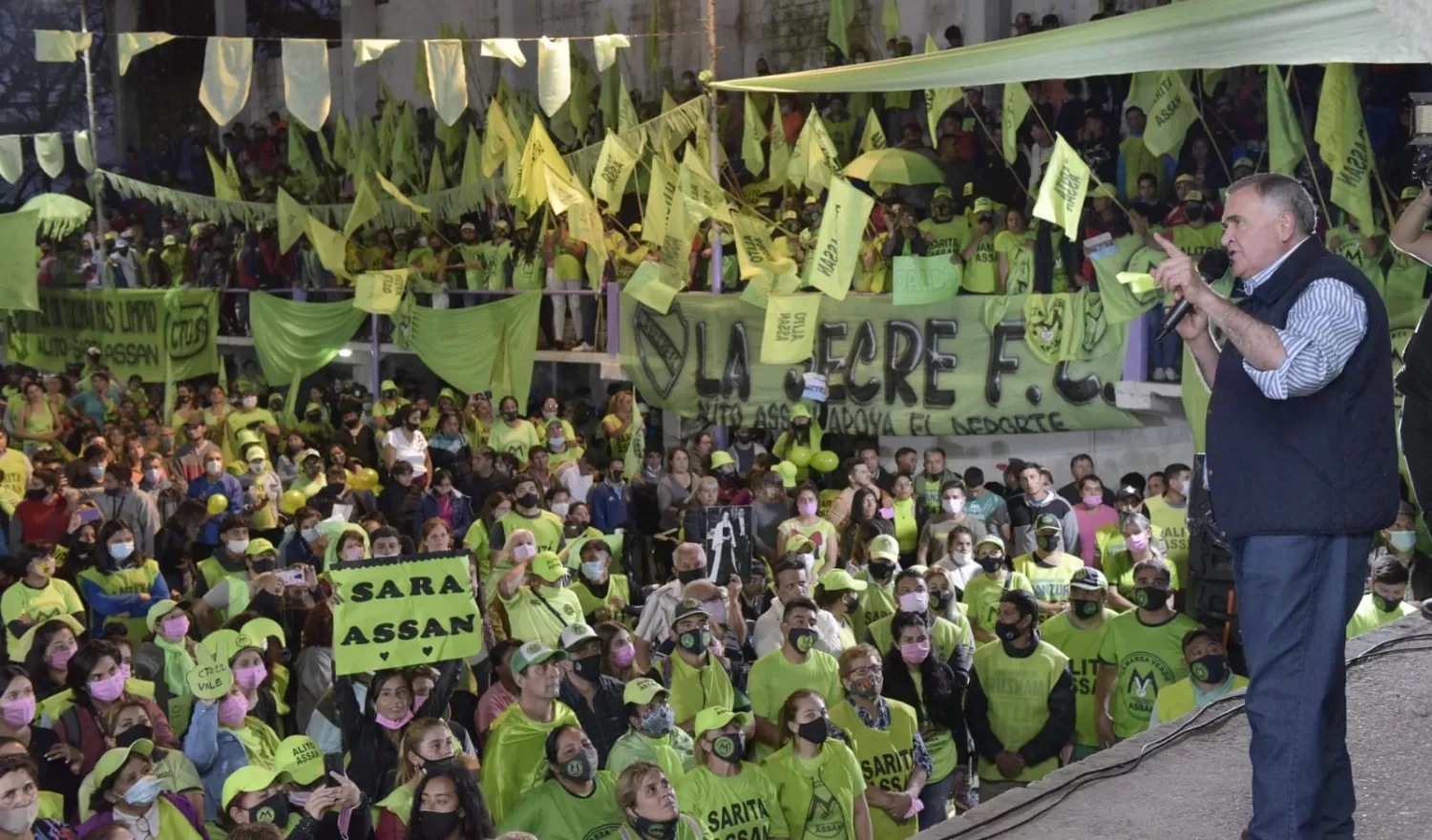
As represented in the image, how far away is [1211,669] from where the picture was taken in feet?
23.3

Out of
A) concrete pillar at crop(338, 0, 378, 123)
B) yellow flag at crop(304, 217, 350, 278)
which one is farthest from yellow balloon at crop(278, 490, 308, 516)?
concrete pillar at crop(338, 0, 378, 123)

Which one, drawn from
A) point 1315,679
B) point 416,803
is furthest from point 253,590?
point 1315,679

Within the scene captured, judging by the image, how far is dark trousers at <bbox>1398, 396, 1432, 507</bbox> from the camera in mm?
3814

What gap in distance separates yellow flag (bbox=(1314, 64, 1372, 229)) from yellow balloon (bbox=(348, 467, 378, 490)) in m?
7.44

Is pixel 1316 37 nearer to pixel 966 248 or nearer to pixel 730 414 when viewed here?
pixel 966 248

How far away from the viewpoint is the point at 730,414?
14.2m

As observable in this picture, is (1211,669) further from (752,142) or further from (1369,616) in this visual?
(752,142)

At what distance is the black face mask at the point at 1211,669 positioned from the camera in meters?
7.11

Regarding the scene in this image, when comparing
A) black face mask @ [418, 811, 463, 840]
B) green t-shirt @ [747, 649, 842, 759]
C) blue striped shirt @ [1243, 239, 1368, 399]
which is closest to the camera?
blue striped shirt @ [1243, 239, 1368, 399]

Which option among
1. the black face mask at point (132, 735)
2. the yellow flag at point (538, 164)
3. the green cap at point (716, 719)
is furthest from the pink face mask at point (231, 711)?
the yellow flag at point (538, 164)

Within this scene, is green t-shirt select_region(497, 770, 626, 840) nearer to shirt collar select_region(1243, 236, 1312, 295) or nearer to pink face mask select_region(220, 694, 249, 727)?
pink face mask select_region(220, 694, 249, 727)

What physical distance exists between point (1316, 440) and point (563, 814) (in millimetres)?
3760

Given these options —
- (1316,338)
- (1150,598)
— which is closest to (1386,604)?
(1150,598)

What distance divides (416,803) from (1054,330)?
23.9 ft
